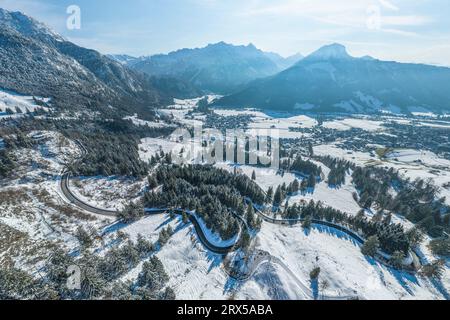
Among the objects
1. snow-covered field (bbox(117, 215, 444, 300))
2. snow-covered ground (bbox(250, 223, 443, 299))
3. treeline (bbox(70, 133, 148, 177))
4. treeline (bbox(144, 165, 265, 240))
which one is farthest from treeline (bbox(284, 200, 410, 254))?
treeline (bbox(70, 133, 148, 177))

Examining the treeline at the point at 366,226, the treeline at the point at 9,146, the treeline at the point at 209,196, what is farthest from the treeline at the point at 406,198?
the treeline at the point at 9,146

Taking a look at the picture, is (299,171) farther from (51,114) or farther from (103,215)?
(51,114)

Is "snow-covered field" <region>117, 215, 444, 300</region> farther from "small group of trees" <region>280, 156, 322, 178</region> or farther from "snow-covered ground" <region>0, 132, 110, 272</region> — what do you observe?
"small group of trees" <region>280, 156, 322, 178</region>

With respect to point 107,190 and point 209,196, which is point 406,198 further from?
point 107,190

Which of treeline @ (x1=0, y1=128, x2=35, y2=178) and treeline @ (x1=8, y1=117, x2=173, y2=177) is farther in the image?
treeline @ (x1=8, y1=117, x2=173, y2=177)

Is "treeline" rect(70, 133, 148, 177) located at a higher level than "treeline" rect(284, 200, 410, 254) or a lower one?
higher

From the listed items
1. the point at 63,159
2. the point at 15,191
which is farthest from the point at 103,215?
the point at 63,159
